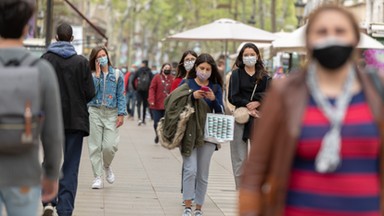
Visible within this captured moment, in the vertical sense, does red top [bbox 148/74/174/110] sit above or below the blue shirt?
below

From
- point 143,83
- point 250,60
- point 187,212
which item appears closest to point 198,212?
point 187,212

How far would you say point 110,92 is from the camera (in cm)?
1322

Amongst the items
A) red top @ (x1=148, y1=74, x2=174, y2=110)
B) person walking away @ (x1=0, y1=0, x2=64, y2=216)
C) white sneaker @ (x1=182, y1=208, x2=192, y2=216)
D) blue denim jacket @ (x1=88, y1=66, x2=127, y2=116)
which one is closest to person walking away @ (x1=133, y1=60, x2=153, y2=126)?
red top @ (x1=148, y1=74, x2=174, y2=110)

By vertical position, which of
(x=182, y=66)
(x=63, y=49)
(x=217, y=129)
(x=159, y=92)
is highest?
(x=63, y=49)

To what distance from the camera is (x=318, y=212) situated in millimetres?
4805

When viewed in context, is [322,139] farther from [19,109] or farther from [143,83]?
[143,83]

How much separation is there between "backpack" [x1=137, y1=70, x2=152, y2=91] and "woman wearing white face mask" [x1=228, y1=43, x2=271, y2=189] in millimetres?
18656

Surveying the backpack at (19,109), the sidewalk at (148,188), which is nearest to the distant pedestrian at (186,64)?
the sidewalk at (148,188)

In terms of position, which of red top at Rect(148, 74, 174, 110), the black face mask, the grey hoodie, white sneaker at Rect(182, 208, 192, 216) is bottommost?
white sneaker at Rect(182, 208, 192, 216)

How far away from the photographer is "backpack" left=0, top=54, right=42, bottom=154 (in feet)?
17.8

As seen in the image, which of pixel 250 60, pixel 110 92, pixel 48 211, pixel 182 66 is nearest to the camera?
pixel 48 211

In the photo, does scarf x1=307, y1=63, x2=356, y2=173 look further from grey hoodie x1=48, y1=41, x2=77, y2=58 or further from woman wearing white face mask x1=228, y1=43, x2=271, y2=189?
woman wearing white face mask x1=228, y1=43, x2=271, y2=189

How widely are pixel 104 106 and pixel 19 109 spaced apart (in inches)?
308

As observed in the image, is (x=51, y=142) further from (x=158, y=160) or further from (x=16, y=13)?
(x=158, y=160)
